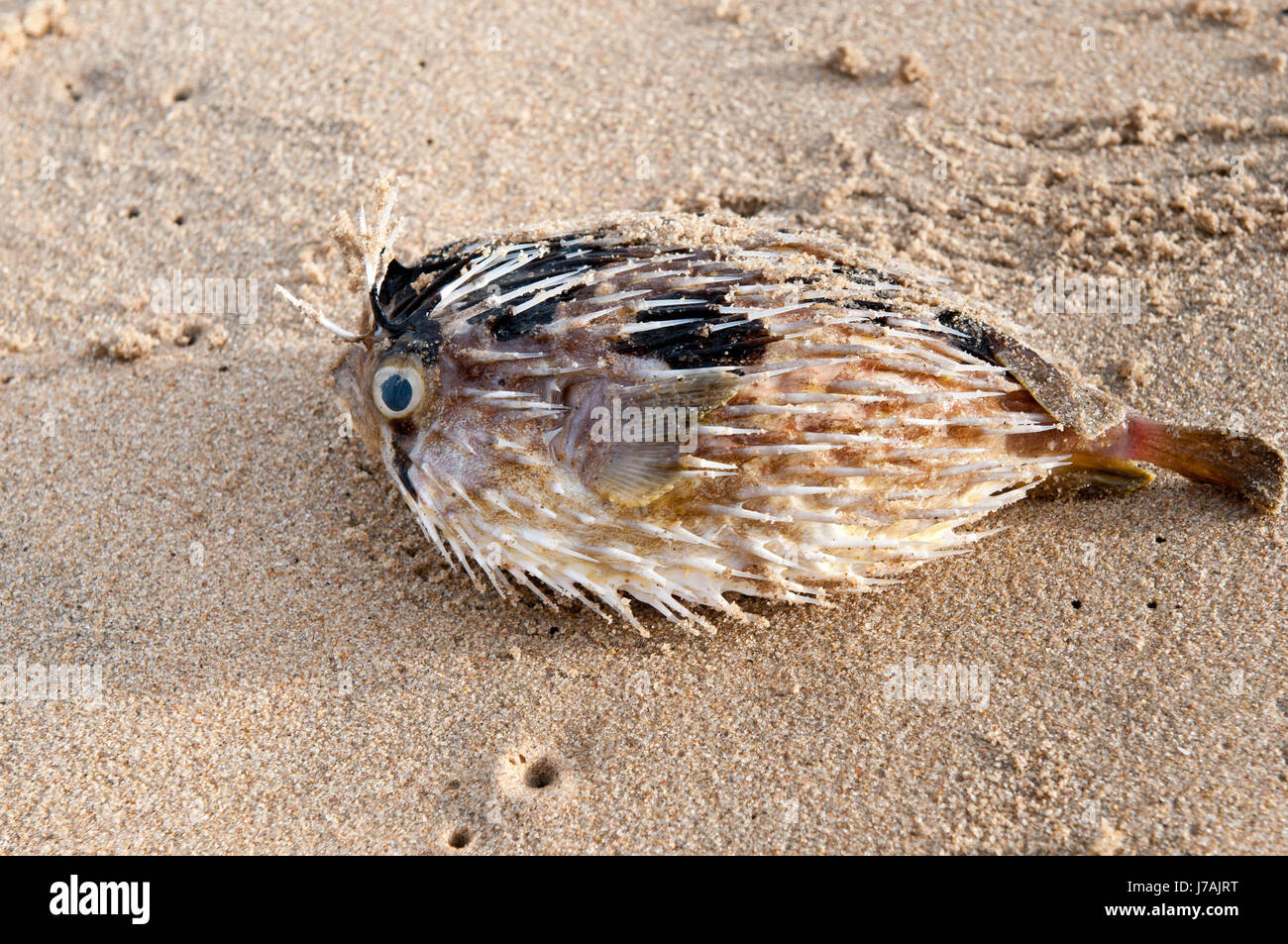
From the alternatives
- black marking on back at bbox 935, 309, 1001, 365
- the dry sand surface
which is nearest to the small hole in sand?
the dry sand surface

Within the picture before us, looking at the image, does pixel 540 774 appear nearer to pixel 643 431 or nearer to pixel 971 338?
pixel 643 431

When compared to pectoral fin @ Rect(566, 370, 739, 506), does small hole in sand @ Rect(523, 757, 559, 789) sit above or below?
below

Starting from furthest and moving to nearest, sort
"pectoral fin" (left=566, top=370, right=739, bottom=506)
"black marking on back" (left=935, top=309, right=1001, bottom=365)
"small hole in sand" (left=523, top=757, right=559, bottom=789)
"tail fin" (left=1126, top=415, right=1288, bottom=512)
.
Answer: "tail fin" (left=1126, top=415, right=1288, bottom=512) < "black marking on back" (left=935, top=309, right=1001, bottom=365) < "small hole in sand" (left=523, top=757, right=559, bottom=789) < "pectoral fin" (left=566, top=370, right=739, bottom=506)

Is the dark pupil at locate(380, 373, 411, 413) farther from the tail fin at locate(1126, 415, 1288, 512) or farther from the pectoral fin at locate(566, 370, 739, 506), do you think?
the tail fin at locate(1126, 415, 1288, 512)

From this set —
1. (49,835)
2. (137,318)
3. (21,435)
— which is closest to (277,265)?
(137,318)

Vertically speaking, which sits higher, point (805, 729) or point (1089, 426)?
point (1089, 426)

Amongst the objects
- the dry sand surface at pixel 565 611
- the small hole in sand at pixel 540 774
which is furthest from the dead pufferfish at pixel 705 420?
the small hole in sand at pixel 540 774

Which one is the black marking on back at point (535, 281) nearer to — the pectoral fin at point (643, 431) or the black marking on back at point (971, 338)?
the pectoral fin at point (643, 431)

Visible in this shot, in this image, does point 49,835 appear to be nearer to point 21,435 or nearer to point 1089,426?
point 21,435
